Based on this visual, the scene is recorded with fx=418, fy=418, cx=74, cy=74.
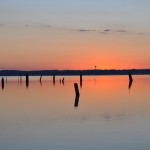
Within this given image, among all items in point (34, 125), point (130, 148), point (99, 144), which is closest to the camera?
point (130, 148)

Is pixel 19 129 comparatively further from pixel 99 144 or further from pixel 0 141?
pixel 99 144

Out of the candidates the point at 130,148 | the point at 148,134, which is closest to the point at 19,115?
the point at 148,134

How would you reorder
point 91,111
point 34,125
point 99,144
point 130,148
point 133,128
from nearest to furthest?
point 130,148
point 99,144
point 133,128
point 34,125
point 91,111

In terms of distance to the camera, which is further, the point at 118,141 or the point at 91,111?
the point at 91,111

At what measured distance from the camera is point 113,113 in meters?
27.8

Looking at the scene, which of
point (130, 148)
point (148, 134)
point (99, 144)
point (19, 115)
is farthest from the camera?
point (19, 115)

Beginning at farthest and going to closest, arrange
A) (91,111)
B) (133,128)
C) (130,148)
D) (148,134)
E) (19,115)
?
(91,111) → (19,115) → (133,128) → (148,134) → (130,148)

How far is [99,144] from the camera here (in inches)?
661

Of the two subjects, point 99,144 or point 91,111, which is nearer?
point 99,144

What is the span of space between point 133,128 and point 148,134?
1904 millimetres

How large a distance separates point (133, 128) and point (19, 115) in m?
9.20

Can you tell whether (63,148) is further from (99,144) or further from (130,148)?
(130,148)

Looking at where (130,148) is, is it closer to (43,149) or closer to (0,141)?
(43,149)

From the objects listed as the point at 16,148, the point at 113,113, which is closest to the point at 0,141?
the point at 16,148
